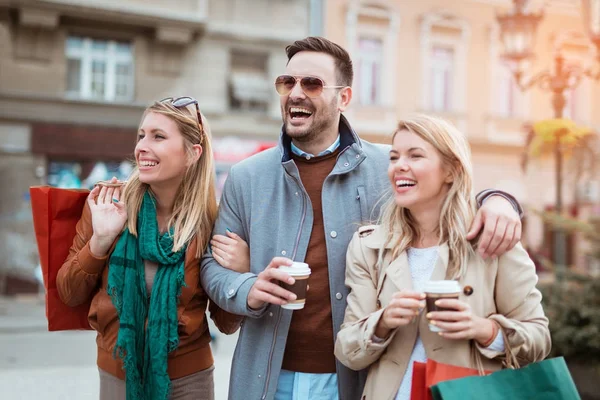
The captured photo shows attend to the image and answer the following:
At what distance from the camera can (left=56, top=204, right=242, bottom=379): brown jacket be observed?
2689 millimetres

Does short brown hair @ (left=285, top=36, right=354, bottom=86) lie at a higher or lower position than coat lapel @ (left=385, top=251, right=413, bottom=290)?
higher

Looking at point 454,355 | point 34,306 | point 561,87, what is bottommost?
point 34,306

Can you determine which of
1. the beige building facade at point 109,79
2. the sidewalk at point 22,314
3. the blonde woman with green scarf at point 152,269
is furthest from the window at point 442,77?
the blonde woman with green scarf at point 152,269

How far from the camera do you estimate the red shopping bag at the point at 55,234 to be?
110 inches

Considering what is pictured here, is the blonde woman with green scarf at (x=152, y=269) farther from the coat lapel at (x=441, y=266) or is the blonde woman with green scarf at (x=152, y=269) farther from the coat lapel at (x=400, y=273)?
the coat lapel at (x=441, y=266)

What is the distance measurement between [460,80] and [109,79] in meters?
8.97

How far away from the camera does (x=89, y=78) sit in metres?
13.2

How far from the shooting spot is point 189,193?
114 inches

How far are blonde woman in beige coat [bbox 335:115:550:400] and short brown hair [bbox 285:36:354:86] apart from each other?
595 mm

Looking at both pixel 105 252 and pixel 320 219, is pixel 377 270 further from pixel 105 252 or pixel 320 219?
pixel 105 252

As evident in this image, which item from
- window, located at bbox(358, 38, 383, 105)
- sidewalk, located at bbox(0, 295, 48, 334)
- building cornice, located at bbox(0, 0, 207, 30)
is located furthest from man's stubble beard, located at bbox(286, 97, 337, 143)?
window, located at bbox(358, 38, 383, 105)

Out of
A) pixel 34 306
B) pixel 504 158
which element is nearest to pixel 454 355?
pixel 34 306

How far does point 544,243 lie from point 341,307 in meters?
16.8

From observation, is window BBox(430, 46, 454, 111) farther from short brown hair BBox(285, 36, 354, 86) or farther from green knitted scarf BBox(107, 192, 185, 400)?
green knitted scarf BBox(107, 192, 185, 400)
